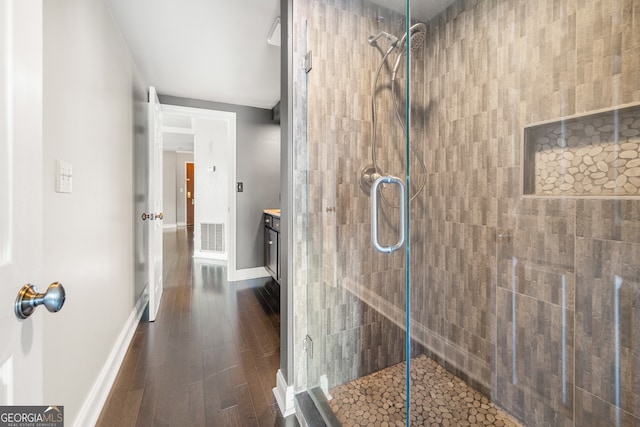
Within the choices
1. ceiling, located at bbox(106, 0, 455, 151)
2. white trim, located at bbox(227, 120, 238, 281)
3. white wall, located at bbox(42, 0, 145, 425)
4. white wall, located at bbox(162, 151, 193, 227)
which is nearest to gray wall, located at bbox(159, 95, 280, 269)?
white trim, located at bbox(227, 120, 238, 281)

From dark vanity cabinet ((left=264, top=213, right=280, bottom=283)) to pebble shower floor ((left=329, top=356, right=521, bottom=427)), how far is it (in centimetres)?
176

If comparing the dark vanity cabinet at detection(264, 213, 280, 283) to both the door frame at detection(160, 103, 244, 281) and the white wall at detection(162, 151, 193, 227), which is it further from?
the white wall at detection(162, 151, 193, 227)

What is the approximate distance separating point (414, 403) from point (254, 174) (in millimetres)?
3020

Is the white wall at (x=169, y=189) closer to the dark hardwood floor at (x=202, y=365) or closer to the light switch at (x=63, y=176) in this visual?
the dark hardwood floor at (x=202, y=365)

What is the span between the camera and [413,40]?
5.45ft

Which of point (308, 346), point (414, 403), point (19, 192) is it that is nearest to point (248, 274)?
point (308, 346)

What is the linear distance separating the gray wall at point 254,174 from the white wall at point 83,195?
157cm

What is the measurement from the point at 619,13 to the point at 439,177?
1039 millimetres

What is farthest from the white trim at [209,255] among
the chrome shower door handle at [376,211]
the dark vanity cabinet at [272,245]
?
the chrome shower door handle at [376,211]

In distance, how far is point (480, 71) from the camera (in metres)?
1.66

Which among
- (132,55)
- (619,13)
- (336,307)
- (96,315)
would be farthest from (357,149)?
(132,55)

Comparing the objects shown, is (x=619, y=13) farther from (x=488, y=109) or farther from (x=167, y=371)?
(x=167, y=371)

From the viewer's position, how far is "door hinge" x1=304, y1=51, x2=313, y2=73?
1.47 meters

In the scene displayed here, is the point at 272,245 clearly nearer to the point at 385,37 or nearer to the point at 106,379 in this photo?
the point at 106,379
